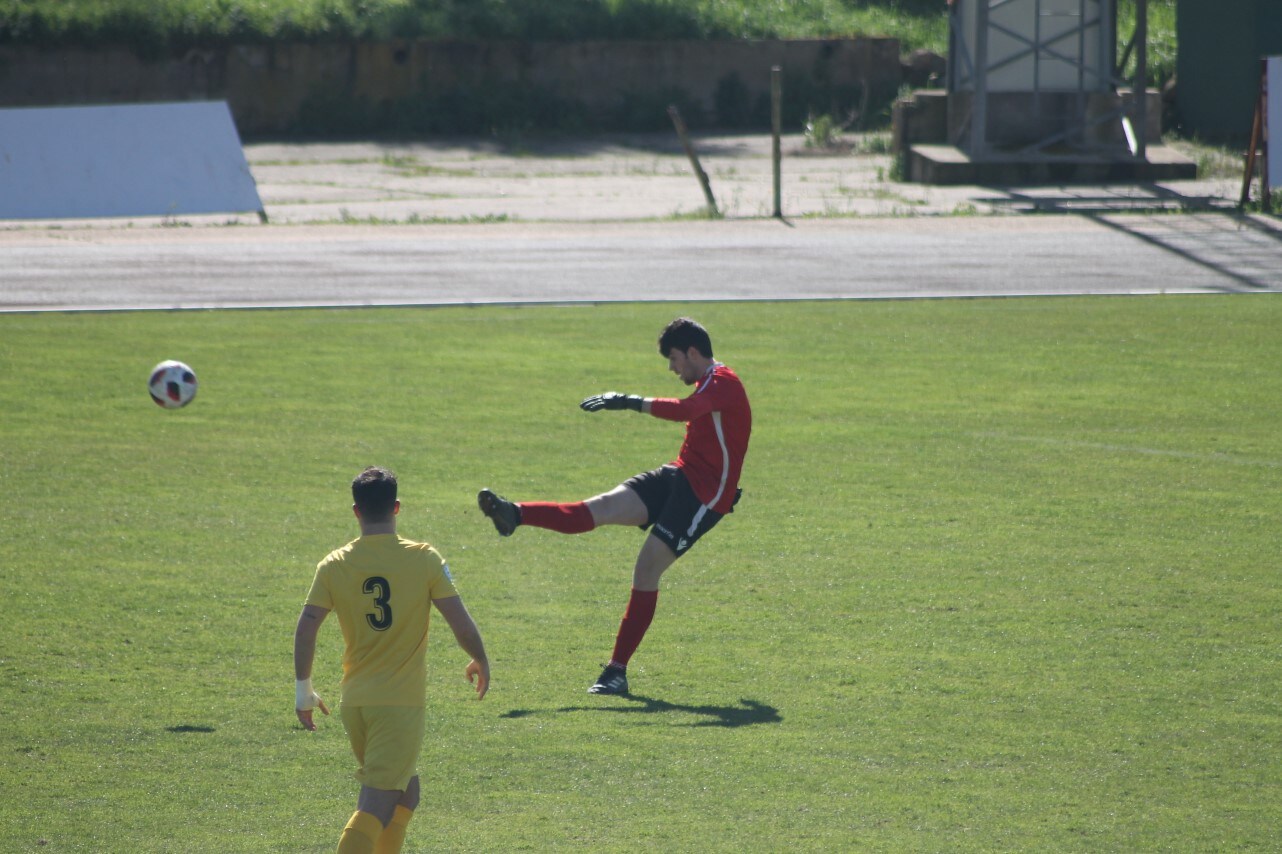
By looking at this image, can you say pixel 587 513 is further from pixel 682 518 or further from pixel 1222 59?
pixel 1222 59

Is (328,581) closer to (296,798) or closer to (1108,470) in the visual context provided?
(296,798)

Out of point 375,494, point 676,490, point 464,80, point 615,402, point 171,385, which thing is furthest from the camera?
point 464,80

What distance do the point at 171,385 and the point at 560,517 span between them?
5465 millimetres

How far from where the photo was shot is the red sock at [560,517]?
8445 mm

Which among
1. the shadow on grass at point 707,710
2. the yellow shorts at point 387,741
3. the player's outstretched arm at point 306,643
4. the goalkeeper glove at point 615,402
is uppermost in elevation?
the goalkeeper glove at point 615,402

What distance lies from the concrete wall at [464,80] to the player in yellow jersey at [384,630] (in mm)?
38613

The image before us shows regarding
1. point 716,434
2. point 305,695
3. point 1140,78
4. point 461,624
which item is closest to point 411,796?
point 305,695

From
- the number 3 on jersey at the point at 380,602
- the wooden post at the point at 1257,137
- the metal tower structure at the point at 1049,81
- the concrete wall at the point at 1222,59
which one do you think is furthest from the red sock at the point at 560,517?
the concrete wall at the point at 1222,59

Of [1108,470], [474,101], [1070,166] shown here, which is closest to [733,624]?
[1108,470]

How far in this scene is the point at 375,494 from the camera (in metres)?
5.50

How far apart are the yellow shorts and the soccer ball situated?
7.63 m

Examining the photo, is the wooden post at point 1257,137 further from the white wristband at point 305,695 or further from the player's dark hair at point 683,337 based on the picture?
the white wristband at point 305,695

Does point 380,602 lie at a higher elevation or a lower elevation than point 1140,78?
lower

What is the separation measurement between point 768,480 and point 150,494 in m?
5.15
